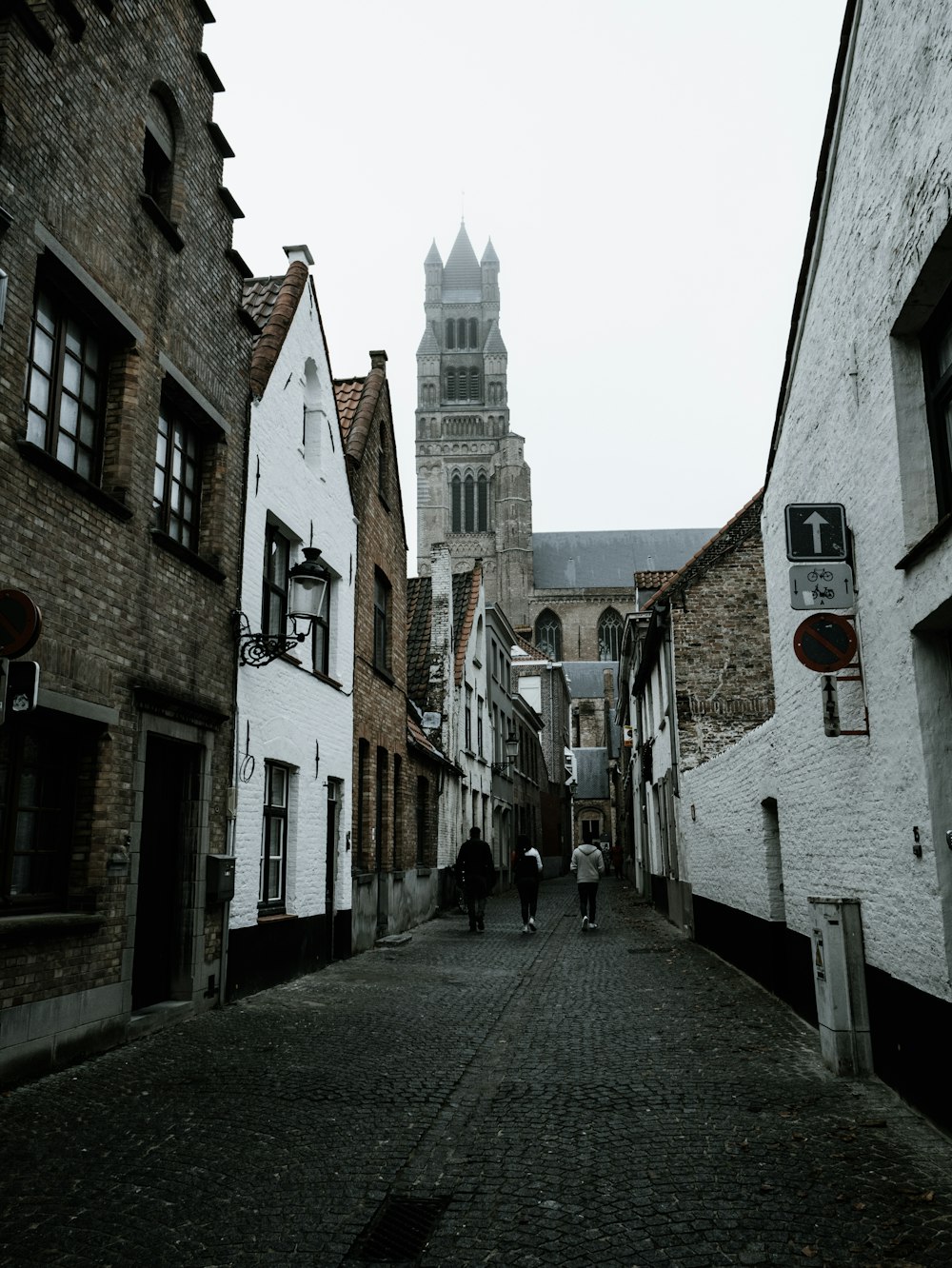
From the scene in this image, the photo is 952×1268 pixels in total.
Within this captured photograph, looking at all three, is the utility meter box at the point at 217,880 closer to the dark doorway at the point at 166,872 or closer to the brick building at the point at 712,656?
the dark doorway at the point at 166,872

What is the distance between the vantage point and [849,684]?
7520 mm

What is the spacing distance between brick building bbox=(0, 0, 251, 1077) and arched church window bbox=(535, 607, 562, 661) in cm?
6867

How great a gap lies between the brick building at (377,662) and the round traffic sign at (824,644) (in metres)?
8.81

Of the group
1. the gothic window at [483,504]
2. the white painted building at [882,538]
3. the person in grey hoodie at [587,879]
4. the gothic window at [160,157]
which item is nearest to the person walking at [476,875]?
the person in grey hoodie at [587,879]

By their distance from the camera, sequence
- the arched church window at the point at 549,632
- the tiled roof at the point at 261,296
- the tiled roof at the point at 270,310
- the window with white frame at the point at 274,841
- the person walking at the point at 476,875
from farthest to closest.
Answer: the arched church window at the point at 549,632, the person walking at the point at 476,875, the tiled roof at the point at 261,296, the tiled roof at the point at 270,310, the window with white frame at the point at 274,841

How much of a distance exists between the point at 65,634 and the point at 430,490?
266 ft

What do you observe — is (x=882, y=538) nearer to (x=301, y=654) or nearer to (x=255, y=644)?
(x=255, y=644)

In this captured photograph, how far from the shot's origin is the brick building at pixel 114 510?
23.1 feet

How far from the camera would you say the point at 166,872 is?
30.7ft

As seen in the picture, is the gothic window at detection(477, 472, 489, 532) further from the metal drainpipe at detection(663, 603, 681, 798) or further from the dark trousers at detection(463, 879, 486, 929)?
the dark trousers at detection(463, 879, 486, 929)

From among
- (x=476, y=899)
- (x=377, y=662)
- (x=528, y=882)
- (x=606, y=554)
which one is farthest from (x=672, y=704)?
(x=606, y=554)

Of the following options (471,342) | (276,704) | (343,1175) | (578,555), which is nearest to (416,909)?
(276,704)

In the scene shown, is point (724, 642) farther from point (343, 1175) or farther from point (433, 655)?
point (343, 1175)

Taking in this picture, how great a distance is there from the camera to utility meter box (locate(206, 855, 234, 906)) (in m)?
9.61
